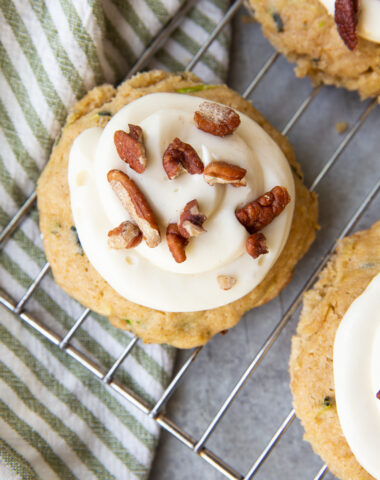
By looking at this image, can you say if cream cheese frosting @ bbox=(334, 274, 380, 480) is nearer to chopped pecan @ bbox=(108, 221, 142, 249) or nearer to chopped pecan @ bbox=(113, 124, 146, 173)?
chopped pecan @ bbox=(108, 221, 142, 249)

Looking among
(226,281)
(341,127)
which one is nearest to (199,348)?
(226,281)

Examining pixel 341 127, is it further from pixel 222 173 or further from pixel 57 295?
pixel 57 295

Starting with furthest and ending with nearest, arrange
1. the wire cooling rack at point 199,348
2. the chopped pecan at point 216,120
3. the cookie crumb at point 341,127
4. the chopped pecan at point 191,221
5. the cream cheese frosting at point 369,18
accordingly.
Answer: the cookie crumb at point 341,127 < the wire cooling rack at point 199,348 < the cream cheese frosting at point 369,18 < the chopped pecan at point 216,120 < the chopped pecan at point 191,221

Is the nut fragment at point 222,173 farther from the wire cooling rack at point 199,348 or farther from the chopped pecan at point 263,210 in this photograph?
the wire cooling rack at point 199,348

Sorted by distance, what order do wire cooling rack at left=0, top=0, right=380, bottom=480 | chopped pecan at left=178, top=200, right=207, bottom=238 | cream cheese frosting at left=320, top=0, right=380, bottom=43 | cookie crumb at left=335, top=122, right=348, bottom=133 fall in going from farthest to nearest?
cookie crumb at left=335, top=122, right=348, bottom=133, wire cooling rack at left=0, top=0, right=380, bottom=480, cream cheese frosting at left=320, top=0, right=380, bottom=43, chopped pecan at left=178, top=200, right=207, bottom=238

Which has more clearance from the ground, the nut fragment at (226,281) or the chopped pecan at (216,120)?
the chopped pecan at (216,120)

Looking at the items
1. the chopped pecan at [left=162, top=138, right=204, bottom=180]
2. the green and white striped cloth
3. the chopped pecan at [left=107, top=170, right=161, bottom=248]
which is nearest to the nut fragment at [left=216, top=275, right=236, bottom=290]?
the chopped pecan at [left=107, top=170, right=161, bottom=248]

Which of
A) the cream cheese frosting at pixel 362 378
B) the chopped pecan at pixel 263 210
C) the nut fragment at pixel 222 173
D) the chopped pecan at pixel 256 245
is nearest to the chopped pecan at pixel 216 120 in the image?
the nut fragment at pixel 222 173
